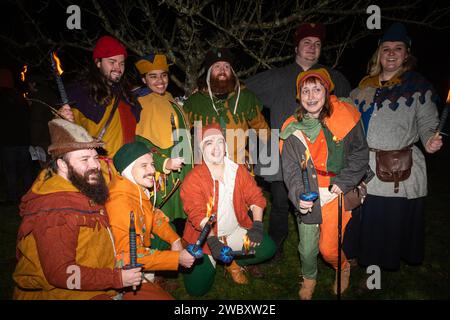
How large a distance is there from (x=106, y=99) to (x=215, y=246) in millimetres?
2072

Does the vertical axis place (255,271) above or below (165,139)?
below

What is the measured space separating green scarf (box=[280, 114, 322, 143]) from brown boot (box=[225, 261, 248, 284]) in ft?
5.90

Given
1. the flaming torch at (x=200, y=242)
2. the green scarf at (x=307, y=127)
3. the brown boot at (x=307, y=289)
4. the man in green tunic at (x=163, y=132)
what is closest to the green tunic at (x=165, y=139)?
the man in green tunic at (x=163, y=132)

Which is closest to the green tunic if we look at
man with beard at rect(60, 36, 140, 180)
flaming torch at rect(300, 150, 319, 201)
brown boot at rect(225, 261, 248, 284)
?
man with beard at rect(60, 36, 140, 180)

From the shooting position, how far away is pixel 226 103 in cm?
409

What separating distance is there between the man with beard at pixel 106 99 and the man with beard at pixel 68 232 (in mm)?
845

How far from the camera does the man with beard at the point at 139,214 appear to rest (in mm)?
2799

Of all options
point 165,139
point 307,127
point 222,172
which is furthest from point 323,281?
point 165,139

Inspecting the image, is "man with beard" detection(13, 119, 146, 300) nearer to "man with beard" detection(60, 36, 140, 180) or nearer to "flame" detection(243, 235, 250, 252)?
"man with beard" detection(60, 36, 140, 180)

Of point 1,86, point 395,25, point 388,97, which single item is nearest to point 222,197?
point 388,97

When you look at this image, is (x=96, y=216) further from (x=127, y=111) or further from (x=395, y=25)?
(x=395, y=25)

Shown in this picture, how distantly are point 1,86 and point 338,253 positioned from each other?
6.87 m

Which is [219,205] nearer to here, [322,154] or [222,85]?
[322,154]

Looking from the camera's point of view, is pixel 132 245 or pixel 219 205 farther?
pixel 219 205
